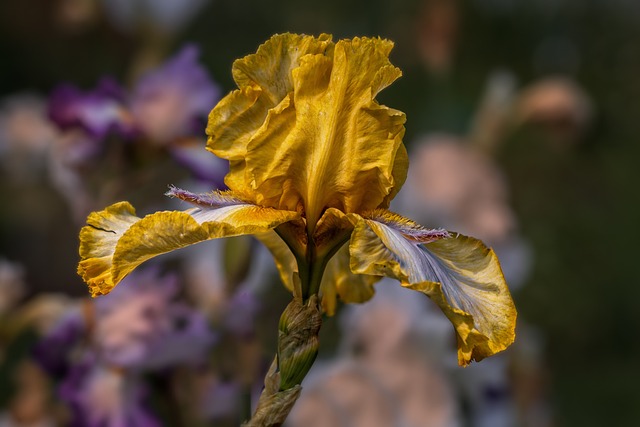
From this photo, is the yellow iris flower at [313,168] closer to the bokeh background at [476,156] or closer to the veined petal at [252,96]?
the veined petal at [252,96]

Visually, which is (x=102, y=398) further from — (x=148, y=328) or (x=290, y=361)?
(x=290, y=361)

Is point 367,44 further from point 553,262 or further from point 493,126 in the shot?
point 553,262

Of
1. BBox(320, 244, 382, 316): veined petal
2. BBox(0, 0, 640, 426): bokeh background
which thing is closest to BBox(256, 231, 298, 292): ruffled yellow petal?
BBox(320, 244, 382, 316): veined petal

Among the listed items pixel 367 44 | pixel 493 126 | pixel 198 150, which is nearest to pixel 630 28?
pixel 493 126

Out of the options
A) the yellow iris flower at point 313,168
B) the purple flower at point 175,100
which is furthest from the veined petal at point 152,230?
the purple flower at point 175,100

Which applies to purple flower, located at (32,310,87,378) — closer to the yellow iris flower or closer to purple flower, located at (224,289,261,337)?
purple flower, located at (224,289,261,337)

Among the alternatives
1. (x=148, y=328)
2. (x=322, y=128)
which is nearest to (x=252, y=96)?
(x=322, y=128)
